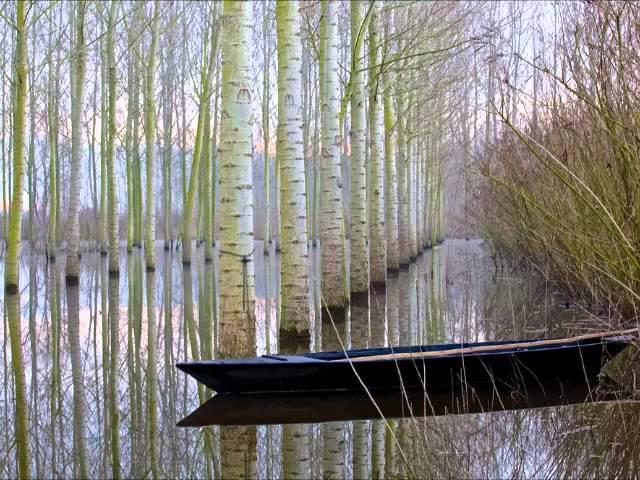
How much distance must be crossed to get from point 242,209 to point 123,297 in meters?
6.81

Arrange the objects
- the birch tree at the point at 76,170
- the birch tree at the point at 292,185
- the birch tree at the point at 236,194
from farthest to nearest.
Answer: the birch tree at the point at 76,170 < the birch tree at the point at 292,185 < the birch tree at the point at 236,194

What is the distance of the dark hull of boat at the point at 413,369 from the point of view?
17.5 feet

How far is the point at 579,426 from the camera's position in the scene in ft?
14.4

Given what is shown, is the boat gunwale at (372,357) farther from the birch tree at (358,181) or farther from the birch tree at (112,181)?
the birch tree at (112,181)

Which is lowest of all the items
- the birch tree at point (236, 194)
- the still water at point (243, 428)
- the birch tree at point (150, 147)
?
the still water at point (243, 428)

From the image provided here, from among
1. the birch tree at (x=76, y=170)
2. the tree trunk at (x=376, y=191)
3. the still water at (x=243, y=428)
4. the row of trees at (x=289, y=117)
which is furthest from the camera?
the birch tree at (x=76, y=170)

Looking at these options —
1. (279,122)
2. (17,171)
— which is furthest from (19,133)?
(279,122)

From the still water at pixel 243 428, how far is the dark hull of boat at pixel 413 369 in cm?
29

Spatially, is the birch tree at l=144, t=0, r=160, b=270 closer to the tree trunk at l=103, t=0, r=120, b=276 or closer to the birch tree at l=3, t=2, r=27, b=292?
the tree trunk at l=103, t=0, r=120, b=276

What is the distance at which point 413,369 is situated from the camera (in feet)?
18.3

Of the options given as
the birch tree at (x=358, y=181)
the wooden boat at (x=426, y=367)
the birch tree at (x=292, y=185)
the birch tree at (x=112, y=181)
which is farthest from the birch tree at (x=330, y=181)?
the birch tree at (x=112, y=181)

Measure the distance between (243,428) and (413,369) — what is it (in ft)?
5.05

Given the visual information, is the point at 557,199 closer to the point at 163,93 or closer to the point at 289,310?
Answer: the point at 289,310

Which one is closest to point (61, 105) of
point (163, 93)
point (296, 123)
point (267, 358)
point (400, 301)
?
point (163, 93)
